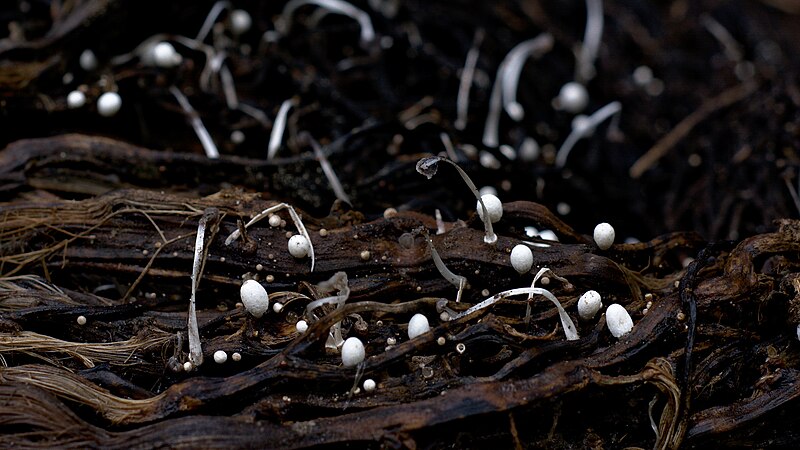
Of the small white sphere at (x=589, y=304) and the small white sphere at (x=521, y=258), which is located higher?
the small white sphere at (x=521, y=258)

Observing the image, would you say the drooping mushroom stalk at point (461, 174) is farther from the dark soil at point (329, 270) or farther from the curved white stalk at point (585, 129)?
the curved white stalk at point (585, 129)

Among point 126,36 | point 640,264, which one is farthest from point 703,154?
point 126,36

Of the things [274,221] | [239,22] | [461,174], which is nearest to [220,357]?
[274,221]

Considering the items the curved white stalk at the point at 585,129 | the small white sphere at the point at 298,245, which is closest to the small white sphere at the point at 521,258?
the small white sphere at the point at 298,245

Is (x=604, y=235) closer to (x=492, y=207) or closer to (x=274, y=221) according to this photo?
(x=492, y=207)

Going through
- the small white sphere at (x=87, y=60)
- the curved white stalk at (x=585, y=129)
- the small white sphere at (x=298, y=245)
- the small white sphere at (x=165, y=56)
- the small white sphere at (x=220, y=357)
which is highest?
the small white sphere at (x=165, y=56)

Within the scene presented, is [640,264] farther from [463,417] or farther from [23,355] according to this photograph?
[23,355]
